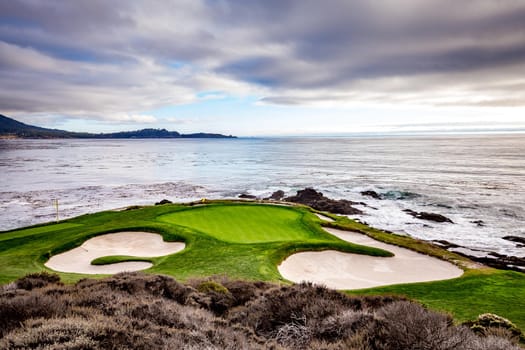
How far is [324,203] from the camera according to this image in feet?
115

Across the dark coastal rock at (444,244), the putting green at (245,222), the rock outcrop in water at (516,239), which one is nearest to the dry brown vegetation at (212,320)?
the putting green at (245,222)

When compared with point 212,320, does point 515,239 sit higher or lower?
lower

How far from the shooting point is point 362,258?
15.4 metres

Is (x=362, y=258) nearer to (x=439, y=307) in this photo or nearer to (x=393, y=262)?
(x=393, y=262)

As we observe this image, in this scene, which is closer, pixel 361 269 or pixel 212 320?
pixel 212 320

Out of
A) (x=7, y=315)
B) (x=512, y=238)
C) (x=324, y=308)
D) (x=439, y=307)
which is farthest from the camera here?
(x=512, y=238)

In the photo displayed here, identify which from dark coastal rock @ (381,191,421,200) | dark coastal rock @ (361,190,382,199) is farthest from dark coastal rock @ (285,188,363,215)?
dark coastal rock @ (381,191,421,200)

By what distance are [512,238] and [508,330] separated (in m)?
22.3

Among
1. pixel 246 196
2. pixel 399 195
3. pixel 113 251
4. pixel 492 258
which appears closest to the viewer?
pixel 113 251

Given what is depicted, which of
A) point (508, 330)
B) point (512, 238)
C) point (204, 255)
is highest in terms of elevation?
point (508, 330)

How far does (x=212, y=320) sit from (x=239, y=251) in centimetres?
793

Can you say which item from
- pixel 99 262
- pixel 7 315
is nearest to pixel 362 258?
pixel 99 262

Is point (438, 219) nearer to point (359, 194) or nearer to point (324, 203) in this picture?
point (324, 203)

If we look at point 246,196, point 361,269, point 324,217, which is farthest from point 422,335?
point 246,196
